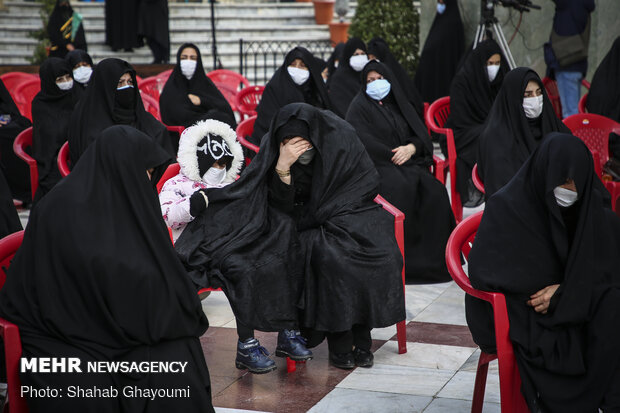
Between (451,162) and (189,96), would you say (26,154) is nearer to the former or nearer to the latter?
(189,96)

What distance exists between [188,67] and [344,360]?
3.98 meters

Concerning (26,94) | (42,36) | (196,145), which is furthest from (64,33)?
(196,145)

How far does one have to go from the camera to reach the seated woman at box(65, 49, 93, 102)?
22.8 feet

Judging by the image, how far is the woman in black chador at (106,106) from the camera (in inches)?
208

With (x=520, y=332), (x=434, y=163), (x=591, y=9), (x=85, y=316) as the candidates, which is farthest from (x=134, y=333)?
(x=591, y=9)

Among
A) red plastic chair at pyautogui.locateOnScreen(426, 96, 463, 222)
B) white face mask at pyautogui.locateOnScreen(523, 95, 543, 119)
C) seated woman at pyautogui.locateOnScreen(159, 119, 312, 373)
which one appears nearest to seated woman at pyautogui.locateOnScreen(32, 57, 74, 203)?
seated woman at pyautogui.locateOnScreen(159, 119, 312, 373)

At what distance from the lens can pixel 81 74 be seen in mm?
6973

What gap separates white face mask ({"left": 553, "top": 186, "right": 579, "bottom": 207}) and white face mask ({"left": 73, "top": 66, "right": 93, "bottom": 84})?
4.98m

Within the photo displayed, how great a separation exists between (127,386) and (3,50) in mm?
11307

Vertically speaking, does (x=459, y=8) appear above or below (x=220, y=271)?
above

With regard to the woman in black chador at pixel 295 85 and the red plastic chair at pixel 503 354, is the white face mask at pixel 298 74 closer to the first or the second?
the woman in black chador at pixel 295 85

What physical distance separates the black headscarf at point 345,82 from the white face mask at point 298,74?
1.04 meters

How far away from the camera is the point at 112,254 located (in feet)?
8.43

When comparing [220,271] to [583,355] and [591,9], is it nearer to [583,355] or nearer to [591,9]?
[583,355]
